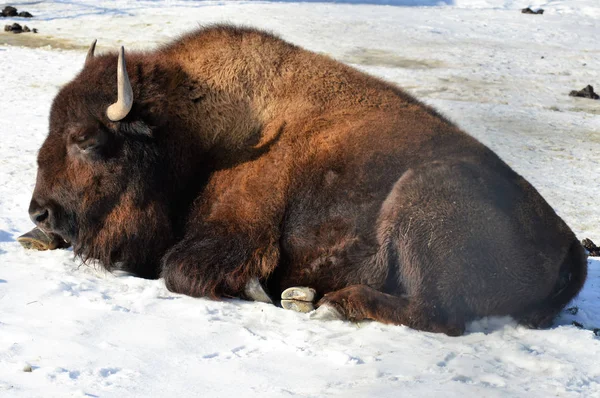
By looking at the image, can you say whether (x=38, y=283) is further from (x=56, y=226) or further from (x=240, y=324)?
(x=240, y=324)

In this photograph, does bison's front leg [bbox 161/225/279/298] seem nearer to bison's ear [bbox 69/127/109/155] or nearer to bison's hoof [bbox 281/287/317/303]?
bison's hoof [bbox 281/287/317/303]

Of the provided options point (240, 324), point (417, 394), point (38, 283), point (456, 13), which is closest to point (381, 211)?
point (240, 324)

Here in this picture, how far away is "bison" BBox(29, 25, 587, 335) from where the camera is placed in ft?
15.1

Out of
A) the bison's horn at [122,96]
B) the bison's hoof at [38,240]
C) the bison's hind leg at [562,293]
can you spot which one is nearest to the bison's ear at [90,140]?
the bison's horn at [122,96]

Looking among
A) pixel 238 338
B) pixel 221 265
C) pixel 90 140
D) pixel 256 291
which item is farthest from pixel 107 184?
pixel 238 338

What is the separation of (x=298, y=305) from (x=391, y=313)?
0.53 m

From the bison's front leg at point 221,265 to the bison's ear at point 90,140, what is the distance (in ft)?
2.72

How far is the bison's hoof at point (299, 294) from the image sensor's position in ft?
15.2

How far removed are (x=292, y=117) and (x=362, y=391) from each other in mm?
2146

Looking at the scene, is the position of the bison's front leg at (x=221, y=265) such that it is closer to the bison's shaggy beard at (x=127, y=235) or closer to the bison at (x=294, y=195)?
the bison at (x=294, y=195)

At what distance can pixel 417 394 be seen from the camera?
11.6 ft

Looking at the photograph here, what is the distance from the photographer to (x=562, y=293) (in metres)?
4.77

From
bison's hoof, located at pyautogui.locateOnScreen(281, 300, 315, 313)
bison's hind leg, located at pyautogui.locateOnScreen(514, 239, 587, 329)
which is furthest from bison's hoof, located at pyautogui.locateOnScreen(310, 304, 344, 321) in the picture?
bison's hind leg, located at pyautogui.locateOnScreen(514, 239, 587, 329)

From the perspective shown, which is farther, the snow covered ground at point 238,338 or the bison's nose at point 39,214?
the bison's nose at point 39,214
